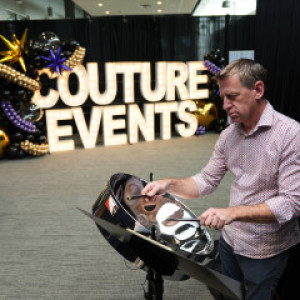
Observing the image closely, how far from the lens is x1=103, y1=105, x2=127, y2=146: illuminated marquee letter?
5461 mm

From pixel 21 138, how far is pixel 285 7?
3.64 meters

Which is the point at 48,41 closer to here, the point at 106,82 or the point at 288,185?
the point at 106,82

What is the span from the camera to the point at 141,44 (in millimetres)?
6402

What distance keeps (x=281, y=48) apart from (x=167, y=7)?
5903 millimetres

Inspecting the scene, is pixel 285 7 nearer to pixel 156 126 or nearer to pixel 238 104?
pixel 238 104

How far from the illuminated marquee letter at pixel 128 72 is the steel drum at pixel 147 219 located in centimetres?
440

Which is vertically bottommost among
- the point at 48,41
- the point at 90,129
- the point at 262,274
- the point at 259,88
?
the point at 90,129

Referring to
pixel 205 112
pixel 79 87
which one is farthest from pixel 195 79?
pixel 79 87

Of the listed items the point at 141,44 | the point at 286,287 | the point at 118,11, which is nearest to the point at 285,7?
the point at 286,287

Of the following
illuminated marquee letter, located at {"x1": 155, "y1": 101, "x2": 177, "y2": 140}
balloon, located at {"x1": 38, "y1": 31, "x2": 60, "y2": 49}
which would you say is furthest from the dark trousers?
illuminated marquee letter, located at {"x1": 155, "y1": 101, "x2": 177, "y2": 140}

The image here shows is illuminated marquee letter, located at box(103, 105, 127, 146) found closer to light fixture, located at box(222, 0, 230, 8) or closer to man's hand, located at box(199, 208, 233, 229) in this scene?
light fixture, located at box(222, 0, 230, 8)

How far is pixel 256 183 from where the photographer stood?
1169mm

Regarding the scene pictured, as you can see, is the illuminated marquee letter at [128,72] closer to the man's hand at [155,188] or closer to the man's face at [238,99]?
the man's hand at [155,188]

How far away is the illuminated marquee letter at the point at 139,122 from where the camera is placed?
557 centimetres
